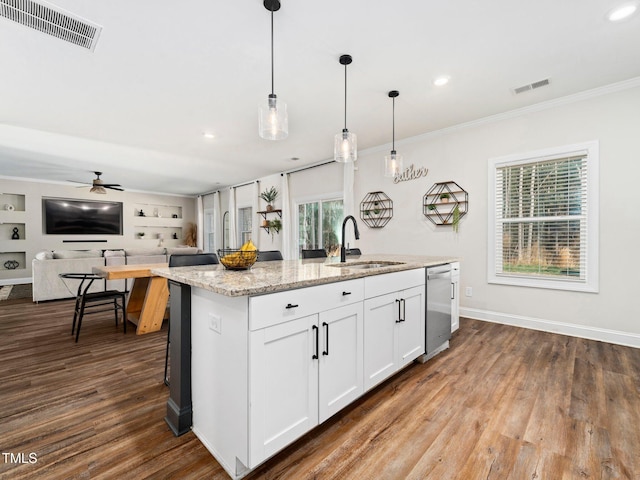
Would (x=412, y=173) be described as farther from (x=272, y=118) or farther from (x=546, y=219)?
(x=272, y=118)

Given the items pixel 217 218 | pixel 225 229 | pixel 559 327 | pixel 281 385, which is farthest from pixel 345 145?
pixel 217 218

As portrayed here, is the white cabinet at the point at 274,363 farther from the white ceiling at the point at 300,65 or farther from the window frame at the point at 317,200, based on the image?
the window frame at the point at 317,200

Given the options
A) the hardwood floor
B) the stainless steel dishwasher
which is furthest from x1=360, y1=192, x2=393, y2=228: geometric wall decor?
the hardwood floor

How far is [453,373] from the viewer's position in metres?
2.44

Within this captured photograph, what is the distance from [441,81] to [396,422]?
10.1 feet

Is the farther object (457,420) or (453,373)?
(453,373)

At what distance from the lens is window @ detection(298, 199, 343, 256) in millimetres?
6098

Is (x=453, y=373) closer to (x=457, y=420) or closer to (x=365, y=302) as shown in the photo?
(x=457, y=420)

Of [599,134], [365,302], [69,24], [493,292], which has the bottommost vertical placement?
[493,292]

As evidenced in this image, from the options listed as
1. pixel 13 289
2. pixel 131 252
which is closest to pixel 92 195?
pixel 13 289

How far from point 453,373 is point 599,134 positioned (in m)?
3.05

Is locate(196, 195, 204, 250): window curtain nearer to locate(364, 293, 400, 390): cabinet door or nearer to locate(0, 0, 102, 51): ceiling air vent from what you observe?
locate(0, 0, 102, 51): ceiling air vent

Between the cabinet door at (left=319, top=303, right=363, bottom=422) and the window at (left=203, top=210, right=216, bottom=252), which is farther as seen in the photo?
the window at (left=203, top=210, right=216, bottom=252)

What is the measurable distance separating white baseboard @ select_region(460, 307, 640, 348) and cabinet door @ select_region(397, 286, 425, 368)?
6.41 feet
